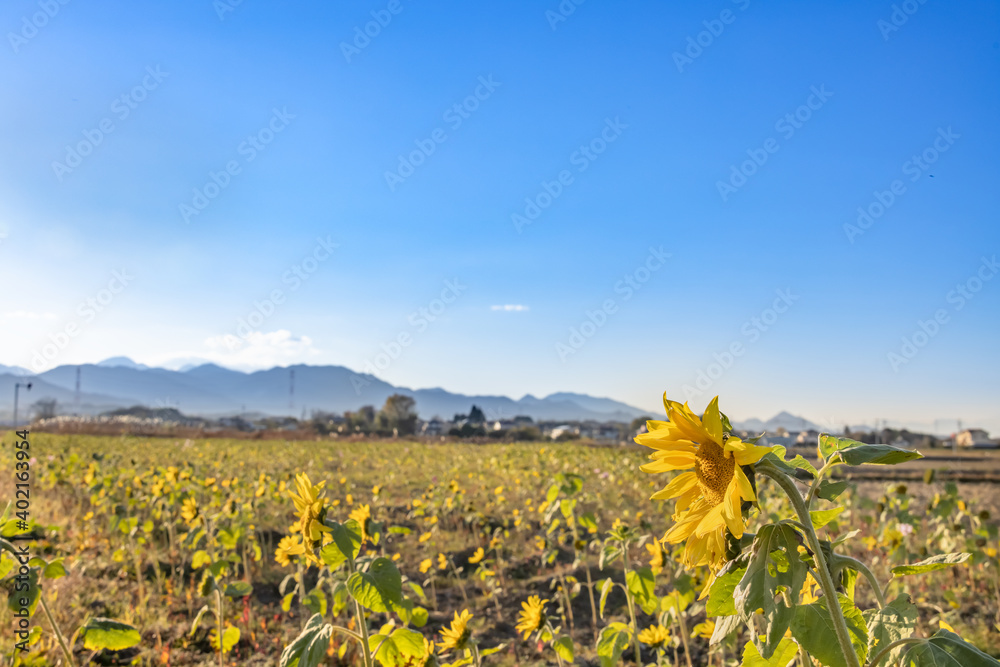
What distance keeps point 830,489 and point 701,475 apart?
0.24 metres

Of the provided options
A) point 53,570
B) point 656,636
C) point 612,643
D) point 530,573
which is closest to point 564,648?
point 612,643

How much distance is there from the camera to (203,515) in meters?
5.59

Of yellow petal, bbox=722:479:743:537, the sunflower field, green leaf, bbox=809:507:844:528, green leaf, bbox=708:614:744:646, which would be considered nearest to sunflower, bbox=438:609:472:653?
the sunflower field

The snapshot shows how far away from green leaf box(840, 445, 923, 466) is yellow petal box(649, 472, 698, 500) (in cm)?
29

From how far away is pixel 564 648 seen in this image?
8.96 feet

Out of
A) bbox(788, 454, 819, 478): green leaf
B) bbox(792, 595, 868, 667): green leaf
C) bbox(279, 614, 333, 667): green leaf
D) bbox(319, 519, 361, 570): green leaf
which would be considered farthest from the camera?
bbox(319, 519, 361, 570): green leaf

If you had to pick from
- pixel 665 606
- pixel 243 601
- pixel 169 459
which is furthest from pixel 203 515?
pixel 169 459

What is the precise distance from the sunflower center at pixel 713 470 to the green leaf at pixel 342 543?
1.16 metres

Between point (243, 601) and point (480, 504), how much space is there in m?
4.87

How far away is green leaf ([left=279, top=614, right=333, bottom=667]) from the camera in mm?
1745

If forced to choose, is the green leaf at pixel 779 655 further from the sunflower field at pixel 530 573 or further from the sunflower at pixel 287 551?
the sunflower at pixel 287 551

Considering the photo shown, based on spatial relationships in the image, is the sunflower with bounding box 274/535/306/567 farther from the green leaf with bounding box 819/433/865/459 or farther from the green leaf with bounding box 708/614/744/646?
the green leaf with bounding box 819/433/865/459

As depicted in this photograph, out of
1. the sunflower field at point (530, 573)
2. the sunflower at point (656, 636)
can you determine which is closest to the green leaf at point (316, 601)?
the sunflower field at point (530, 573)

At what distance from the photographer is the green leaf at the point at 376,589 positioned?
6.47 feet
